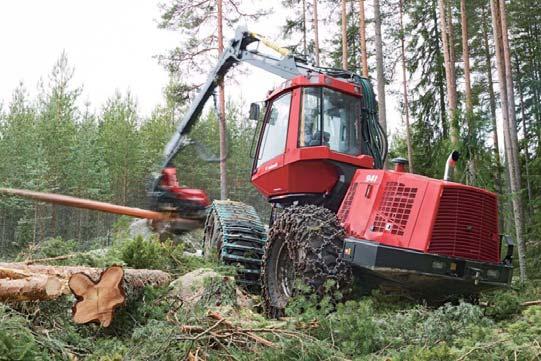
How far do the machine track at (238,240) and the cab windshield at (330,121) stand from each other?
199 cm

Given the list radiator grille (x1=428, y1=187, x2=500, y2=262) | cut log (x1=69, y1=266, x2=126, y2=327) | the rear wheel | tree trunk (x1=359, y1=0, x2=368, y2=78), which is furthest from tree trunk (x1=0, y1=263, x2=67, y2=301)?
tree trunk (x1=359, y1=0, x2=368, y2=78)

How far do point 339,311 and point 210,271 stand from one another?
2.71 meters

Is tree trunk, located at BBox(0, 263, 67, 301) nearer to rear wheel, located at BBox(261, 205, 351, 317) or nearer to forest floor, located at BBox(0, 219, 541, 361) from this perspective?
forest floor, located at BBox(0, 219, 541, 361)

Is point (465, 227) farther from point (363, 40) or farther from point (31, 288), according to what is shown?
point (363, 40)

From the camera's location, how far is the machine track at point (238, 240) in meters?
7.51

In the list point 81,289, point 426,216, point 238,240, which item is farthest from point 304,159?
point 81,289

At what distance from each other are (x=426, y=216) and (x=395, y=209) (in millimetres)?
338

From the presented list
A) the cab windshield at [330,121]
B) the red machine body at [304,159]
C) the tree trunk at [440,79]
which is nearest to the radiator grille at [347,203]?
the red machine body at [304,159]

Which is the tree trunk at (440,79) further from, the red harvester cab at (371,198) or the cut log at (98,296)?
the cut log at (98,296)

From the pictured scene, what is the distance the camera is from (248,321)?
493 cm

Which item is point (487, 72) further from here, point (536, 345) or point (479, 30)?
point (536, 345)

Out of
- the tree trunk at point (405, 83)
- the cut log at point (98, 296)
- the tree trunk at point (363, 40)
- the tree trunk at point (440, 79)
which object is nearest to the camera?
the cut log at point (98, 296)

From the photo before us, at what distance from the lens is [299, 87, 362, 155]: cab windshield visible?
634cm

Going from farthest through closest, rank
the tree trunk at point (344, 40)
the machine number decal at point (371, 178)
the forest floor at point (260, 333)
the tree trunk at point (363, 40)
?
the tree trunk at point (344, 40), the tree trunk at point (363, 40), the machine number decal at point (371, 178), the forest floor at point (260, 333)
